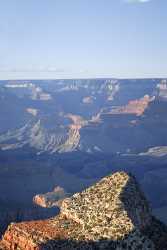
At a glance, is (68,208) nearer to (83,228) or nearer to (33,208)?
(83,228)

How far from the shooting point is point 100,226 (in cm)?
2445

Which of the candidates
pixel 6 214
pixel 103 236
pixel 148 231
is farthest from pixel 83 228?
pixel 6 214

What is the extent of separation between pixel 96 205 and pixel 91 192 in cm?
151

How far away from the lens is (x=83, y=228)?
24.7m

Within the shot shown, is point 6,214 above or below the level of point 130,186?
below

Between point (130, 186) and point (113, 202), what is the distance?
2033 mm

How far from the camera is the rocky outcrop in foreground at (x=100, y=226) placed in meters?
23.9

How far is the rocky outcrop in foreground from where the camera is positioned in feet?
78.5

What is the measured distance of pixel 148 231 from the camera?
25.6m

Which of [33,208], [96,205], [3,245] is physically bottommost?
[33,208]

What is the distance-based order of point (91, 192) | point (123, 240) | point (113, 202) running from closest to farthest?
1. point (123, 240)
2. point (113, 202)
3. point (91, 192)

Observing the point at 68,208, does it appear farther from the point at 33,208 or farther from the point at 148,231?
the point at 33,208

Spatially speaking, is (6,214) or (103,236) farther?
(6,214)

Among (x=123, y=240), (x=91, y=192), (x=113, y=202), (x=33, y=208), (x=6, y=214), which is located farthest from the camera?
(x=33, y=208)
